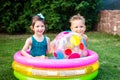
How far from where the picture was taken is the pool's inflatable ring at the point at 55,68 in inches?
151

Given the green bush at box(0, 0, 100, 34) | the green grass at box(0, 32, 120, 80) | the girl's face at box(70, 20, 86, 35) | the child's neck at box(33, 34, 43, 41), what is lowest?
the green grass at box(0, 32, 120, 80)

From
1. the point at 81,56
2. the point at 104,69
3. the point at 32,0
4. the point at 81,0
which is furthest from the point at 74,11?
the point at 81,56

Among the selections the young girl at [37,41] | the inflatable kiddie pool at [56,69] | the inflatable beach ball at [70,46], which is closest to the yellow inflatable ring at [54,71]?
the inflatable kiddie pool at [56,69]

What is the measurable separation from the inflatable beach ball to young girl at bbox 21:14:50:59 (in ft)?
0.98

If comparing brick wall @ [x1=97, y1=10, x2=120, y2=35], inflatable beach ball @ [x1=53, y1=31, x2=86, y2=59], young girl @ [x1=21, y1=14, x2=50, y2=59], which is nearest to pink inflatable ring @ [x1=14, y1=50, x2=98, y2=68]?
inflatable beach ball @ [x1=53, y1=31, x2=86, y2=59]

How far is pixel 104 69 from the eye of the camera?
16.4 feet

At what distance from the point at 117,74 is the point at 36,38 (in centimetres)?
→ 139

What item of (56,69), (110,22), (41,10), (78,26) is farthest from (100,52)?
(41,10)

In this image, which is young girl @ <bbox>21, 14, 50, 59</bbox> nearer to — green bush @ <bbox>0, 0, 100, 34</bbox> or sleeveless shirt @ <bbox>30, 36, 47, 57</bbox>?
sleeveless shirt @ <bbox>30, 36, 47, 57</bbox>

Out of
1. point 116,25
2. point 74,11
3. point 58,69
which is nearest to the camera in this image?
point 58,69

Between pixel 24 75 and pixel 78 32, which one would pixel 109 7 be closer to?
pixel 78 32

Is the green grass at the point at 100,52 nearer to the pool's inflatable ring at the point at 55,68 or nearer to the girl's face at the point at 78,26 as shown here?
the pool's inflatable ring at the point at 55,68

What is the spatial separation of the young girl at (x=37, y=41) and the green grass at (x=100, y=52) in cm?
49

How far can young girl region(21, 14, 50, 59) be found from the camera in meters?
4.39
